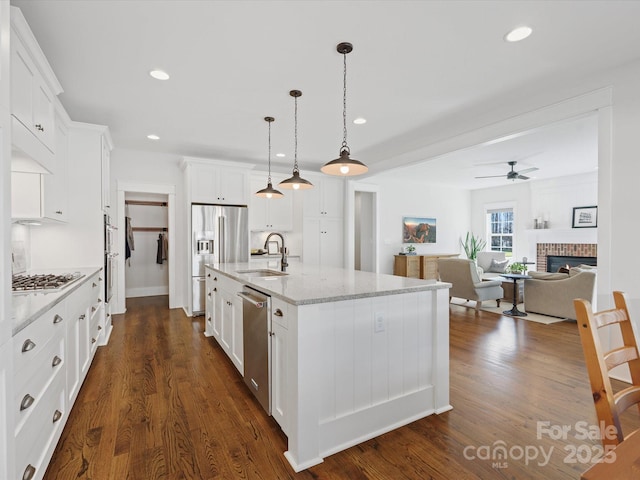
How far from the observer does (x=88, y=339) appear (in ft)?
9.25

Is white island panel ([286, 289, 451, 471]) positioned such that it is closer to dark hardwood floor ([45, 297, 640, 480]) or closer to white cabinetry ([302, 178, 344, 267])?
dark hardwood floor ([45, 297, 640, 480])

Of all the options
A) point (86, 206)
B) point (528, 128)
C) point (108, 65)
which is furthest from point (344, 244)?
point (108, 65)

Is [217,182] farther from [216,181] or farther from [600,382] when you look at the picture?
[600,382]

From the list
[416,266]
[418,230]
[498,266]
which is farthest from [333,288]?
[418,230]

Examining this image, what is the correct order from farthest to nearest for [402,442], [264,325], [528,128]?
[528,128] < [264,325] < [402,442]

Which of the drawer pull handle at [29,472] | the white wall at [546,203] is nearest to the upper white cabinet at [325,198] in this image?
the white wall at [546,203]

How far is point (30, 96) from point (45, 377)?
1.89 meters

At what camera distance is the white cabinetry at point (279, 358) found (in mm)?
1884

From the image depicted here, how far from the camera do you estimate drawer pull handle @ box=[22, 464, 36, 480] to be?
1374 mm

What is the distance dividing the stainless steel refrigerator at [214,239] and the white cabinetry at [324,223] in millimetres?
1353

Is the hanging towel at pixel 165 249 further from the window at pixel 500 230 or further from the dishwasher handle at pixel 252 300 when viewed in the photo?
the window at pixel 500 230

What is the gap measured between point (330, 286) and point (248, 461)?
109cm

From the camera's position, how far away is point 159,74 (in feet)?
9.52

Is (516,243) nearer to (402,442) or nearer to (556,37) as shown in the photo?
(556,37)
